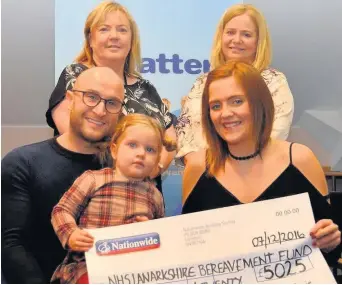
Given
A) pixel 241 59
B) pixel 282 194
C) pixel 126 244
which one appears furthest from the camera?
pixel 241 59

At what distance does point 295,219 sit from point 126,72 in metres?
0.80

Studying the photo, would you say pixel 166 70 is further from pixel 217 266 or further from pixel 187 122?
pixel 217 266

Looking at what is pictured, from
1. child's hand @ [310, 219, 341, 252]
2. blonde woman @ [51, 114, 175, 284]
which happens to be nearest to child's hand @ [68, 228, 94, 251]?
blonde woman @ [51, 114, 175, 284]

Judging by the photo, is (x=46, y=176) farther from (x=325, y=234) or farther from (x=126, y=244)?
(x=325, y=234)

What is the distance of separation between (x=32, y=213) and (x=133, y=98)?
54 centimetres

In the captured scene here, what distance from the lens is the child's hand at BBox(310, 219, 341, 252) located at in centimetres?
158

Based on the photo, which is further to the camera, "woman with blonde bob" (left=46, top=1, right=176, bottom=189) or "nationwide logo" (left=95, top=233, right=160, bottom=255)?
"woman with blonde bob" (left=46, top=1, right=176, bottom=189)

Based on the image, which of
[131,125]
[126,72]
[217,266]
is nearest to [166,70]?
[126,72]

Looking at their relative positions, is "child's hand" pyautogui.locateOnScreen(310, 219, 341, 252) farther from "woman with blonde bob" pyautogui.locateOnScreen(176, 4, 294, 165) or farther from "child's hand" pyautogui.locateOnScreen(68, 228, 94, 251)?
"child's hand" pyautogui.locateOnScreen(68, 228, 94, 251)

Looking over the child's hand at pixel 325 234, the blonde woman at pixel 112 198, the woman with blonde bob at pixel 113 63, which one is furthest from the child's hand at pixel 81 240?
the child's hand at pixel 325 234

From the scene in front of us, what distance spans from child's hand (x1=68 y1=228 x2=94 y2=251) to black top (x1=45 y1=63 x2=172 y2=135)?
1.24 ft

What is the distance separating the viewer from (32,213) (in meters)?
1.65

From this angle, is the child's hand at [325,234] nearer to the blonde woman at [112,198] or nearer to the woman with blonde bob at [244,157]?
the woman with blonde bob at [244,157]

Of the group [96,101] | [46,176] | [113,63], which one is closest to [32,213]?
[46,176]
